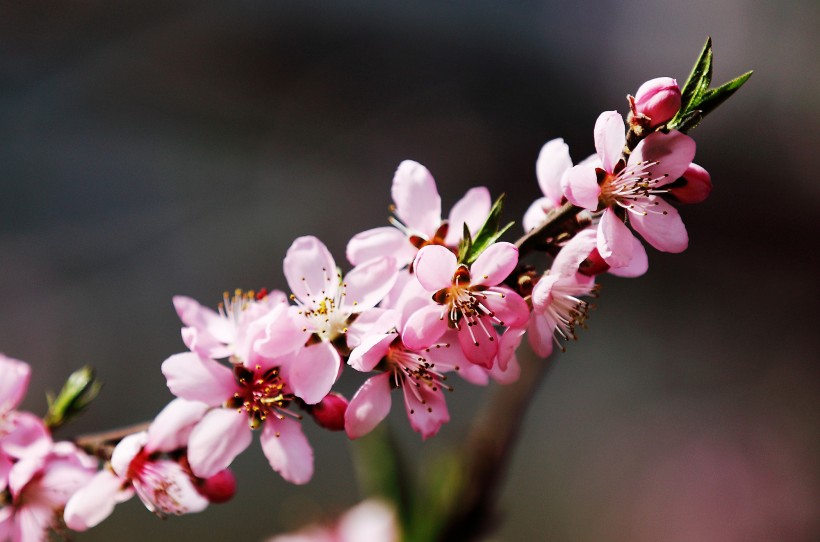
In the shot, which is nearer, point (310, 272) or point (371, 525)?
point (310, 272)

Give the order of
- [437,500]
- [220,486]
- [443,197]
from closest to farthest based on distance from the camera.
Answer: [220,486]
[437,500]
[443,197]

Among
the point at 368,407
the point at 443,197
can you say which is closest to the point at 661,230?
the point at 368,407

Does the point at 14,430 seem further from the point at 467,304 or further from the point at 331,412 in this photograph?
the point at 467,304

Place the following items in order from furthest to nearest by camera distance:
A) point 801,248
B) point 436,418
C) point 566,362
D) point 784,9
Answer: point 784,9 → point 801,248 → point 566,362 → point 436,418

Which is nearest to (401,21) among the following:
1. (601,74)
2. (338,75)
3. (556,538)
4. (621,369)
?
(338,75)

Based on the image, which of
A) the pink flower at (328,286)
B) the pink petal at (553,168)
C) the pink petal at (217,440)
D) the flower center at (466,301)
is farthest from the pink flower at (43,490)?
the pink petal at (553,168)

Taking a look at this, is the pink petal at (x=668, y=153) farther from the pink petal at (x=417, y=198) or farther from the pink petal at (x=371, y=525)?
the pink petal at (x=371, y=525)

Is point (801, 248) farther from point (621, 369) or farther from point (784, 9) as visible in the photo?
point (784, 9)

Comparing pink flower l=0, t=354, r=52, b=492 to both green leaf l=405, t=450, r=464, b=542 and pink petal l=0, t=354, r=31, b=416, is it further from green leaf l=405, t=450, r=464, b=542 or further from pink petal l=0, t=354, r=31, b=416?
green leaf l=405, t=450, r=464, b=542
